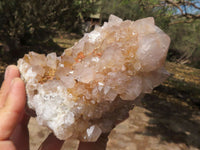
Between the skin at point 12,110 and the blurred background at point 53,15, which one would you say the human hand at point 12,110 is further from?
the blurred background at point 53,15

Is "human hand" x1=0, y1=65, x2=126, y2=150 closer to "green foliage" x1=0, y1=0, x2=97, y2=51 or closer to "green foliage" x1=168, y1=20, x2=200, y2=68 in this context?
"green foliage" x1=0, y1=0, x2=97, y2=51

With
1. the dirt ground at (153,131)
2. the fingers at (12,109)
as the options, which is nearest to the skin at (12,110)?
the fingers at (12,109)

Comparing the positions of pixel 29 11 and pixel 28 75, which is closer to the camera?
pixel 28 75

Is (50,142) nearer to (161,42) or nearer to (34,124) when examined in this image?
(161,42)

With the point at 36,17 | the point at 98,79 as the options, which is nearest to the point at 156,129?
the point at 98,79

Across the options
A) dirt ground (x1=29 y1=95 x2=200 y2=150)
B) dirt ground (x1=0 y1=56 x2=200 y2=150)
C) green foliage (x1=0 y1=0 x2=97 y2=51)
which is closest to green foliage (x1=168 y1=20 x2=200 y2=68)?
dirt ground (x1=0 y1=56 x2=200 y2=150)

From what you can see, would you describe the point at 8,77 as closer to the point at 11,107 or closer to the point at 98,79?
the point at 11,107

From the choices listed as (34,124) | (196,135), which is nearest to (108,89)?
(34,124)
